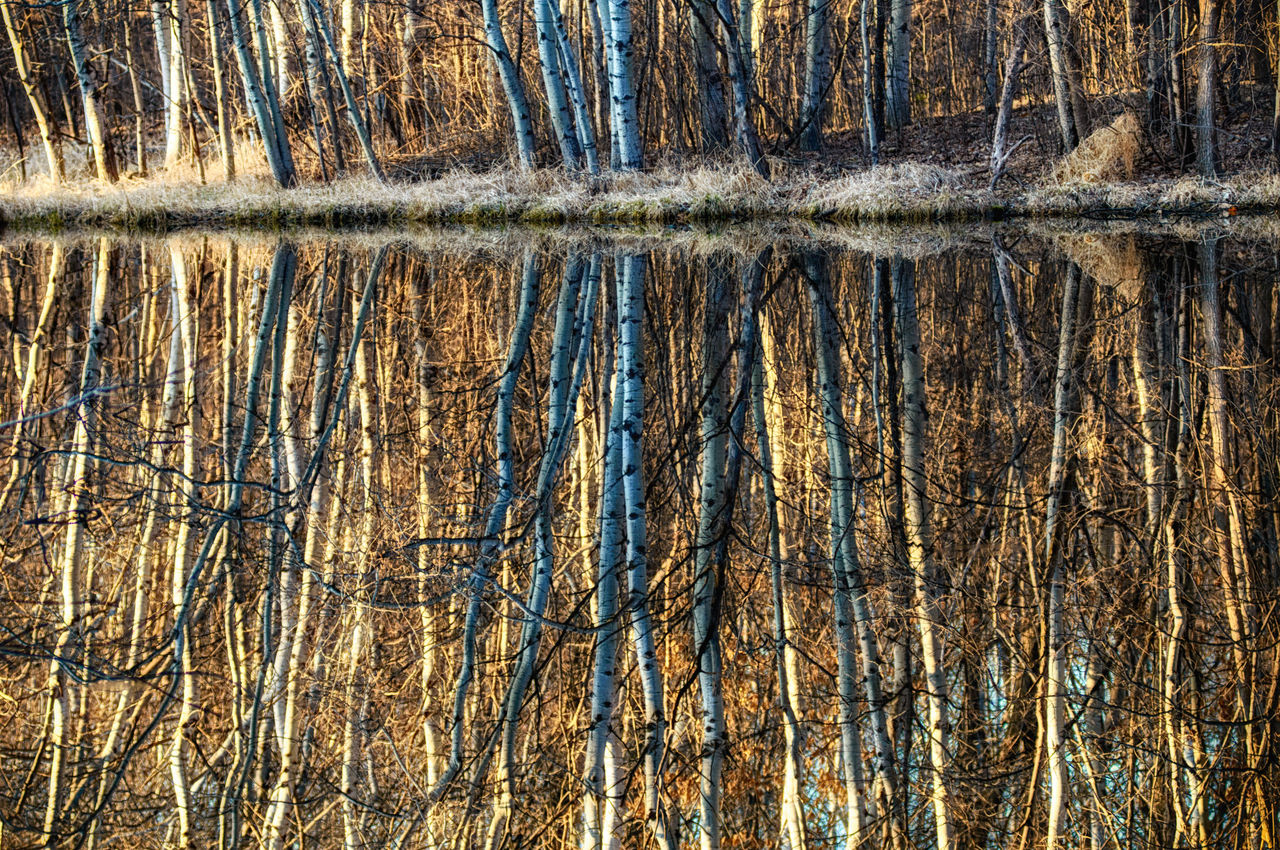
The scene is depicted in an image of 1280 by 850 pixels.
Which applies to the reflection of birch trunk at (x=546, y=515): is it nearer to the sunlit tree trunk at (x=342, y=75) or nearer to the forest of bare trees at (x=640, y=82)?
the forest of bare trees at (x=640, y=82)

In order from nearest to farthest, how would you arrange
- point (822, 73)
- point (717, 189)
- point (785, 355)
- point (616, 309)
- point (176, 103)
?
point (785, 355)
point (616, 309)
point (717, 189)
point (176, 103)
point (822, 73)

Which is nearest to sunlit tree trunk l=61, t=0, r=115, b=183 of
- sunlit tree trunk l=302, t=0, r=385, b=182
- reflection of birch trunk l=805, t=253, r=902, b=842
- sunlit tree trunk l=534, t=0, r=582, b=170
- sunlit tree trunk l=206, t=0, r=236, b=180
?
sunlit tree trunk l=206, t=0, r=236, b=180

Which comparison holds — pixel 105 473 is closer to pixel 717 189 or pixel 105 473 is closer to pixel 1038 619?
pixel 1038 619

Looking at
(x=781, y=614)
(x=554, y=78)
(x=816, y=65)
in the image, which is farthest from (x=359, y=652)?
(x=816, y=65)

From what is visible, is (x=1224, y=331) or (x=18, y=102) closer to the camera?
(x=1224, y=331)

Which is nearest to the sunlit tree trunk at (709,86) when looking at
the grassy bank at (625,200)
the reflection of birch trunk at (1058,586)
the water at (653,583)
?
the grassy bank at (625,200)

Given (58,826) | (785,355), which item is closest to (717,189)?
(785,355)

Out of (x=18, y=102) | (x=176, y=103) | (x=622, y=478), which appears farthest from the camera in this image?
(x=18, y=102)
